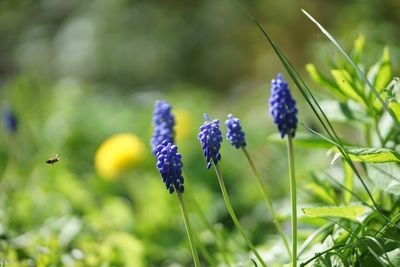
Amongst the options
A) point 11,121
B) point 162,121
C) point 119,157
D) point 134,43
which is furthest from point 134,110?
point 134,43

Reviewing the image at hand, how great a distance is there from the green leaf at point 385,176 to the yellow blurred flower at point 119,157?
1.36 m

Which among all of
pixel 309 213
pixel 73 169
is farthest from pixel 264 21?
pixel 309 213

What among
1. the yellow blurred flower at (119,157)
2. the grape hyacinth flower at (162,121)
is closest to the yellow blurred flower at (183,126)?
the yellow blurred flower at (119,157)

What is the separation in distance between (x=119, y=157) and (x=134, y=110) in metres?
1.46

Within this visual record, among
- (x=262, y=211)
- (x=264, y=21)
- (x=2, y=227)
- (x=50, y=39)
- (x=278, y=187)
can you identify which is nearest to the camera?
(x=2, y=227)

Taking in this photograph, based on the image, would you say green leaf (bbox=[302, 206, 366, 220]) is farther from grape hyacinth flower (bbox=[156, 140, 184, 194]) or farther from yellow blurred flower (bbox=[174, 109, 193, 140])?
yellow blurred flower (bbox=[174, 109, 193, 140])

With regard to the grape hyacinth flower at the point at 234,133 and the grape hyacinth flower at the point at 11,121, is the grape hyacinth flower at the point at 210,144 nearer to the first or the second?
the grape hyacinth flower at the point at 234,133

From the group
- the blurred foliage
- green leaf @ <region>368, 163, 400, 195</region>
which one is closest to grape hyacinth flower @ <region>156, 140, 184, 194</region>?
green leaf @ <region>368, 163, 400, 195</region>

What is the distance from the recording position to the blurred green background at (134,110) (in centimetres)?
196

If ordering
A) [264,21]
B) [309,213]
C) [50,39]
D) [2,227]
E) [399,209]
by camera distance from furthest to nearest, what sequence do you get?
[50,39] < [264,21] < [2,227] < [399,209] < [309,213]

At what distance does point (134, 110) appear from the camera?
13.1 feet

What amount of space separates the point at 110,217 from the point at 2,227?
1.08 ft

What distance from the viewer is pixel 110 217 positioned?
205 centimetres

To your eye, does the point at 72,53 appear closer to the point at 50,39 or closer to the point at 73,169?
the point at 50,39
